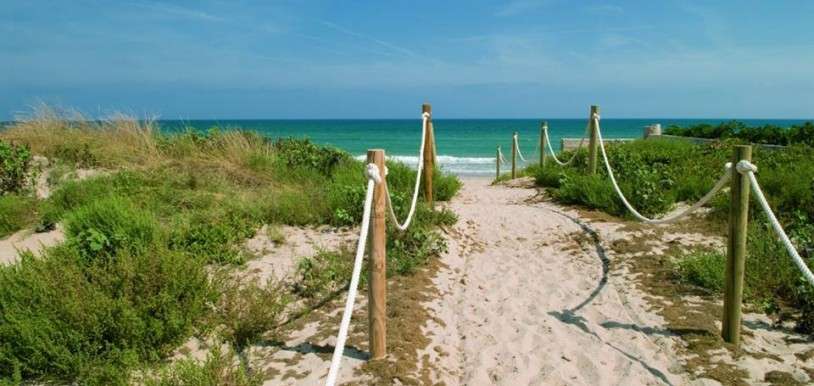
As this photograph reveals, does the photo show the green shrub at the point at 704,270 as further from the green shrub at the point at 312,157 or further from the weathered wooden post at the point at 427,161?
the green shrub at the point at 312,157

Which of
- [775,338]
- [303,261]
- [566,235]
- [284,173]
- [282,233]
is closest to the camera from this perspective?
[775,338]

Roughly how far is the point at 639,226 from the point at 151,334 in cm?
571

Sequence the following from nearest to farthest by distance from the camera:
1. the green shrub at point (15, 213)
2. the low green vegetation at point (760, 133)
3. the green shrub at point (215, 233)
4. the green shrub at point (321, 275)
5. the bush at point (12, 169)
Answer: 1. the green shrub at point (321, 275)
2. the green shrub at point (215, 233)
3. the green shrub at point (15, 213)
4. the bush at point (12, 169)
5. the low green vegetation at point (760, 133)

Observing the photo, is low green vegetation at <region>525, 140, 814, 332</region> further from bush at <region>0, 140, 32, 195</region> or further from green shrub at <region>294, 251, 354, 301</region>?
bush at <region>0, 140, 32, 195</region>

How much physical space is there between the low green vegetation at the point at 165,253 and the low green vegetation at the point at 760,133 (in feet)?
27.1

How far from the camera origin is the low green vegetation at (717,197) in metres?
4.61

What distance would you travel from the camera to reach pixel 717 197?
706 centimetres

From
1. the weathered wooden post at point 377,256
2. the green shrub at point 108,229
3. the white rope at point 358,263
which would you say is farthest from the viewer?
the green shrub at point 108,229

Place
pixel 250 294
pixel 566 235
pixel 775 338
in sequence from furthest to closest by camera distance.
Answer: pixel 566 235 < pixel 250 294 < pixel 775 338

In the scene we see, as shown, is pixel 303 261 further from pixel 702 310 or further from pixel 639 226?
pixel 639 226

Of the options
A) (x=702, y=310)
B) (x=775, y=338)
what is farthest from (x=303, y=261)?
(x=775, y=338)

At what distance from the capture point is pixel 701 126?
1634cm

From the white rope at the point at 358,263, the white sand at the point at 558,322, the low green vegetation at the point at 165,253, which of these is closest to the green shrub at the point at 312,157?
the low green vegetation at the point at 165,253

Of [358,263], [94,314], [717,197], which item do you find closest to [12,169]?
[94,314]
